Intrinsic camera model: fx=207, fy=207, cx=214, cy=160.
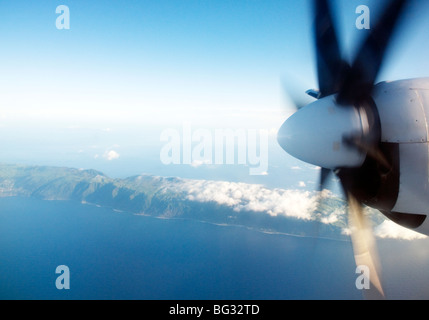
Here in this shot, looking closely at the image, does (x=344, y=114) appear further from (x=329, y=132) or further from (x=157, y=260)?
(x=157, y=260)

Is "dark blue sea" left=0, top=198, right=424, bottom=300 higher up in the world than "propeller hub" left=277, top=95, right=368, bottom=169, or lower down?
lower down

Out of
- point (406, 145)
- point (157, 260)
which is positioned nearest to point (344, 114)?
point (406, 145)

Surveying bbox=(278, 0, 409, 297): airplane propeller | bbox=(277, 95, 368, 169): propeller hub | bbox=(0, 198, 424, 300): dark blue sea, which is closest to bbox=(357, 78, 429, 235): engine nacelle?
bbox=(278, 0, 409, 297): airplane propeller

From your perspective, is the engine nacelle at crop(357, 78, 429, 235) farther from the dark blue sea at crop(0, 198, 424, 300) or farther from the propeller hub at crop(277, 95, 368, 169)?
the dark blue sea at crop(0, 198, 424, 300)

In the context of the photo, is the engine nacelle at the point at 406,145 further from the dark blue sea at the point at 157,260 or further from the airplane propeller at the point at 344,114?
the dark blue sea at the point at 157,260

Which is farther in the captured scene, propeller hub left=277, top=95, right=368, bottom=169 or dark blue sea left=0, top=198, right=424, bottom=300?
dark blue sea left=0, top=198, right=424, bottom=300
